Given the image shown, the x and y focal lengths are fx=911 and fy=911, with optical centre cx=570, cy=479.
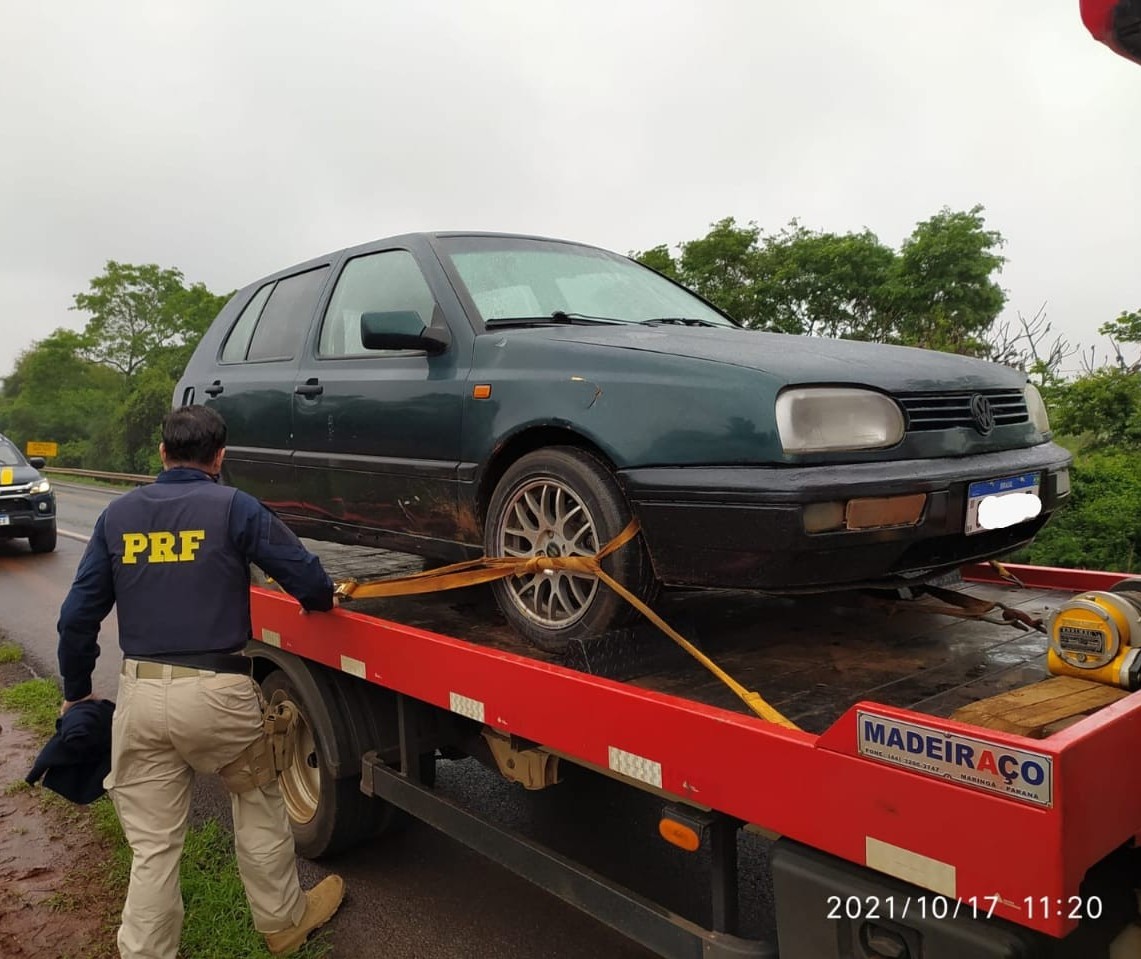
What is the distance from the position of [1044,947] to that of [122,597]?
96.7 inches

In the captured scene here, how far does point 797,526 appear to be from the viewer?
2186mm

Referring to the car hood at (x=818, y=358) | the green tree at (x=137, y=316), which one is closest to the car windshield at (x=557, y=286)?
the car hood at (x=818, y=358)

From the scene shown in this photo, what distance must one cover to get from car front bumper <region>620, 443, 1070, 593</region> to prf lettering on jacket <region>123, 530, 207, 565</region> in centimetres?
129

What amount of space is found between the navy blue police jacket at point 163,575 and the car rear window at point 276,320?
55.4 inches

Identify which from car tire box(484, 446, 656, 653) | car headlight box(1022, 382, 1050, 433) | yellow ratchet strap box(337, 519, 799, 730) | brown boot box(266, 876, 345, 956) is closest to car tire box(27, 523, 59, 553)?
yellow ratchet strap box(337, 519, 799, 730)

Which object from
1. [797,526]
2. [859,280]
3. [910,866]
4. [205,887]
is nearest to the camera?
[910,866]

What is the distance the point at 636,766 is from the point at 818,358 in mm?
1172

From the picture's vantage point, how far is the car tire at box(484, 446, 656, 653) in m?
2.53

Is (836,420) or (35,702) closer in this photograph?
(836,420)

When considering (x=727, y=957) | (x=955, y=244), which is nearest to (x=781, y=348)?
(x=727, y=957)

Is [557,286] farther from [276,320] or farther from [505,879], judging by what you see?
[505,879]

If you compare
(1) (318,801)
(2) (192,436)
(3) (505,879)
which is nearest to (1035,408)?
(3) (505,879)

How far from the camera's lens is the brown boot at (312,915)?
2812mm

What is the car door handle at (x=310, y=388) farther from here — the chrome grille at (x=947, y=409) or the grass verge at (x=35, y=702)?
the grass verge at (x=35, y=702)
